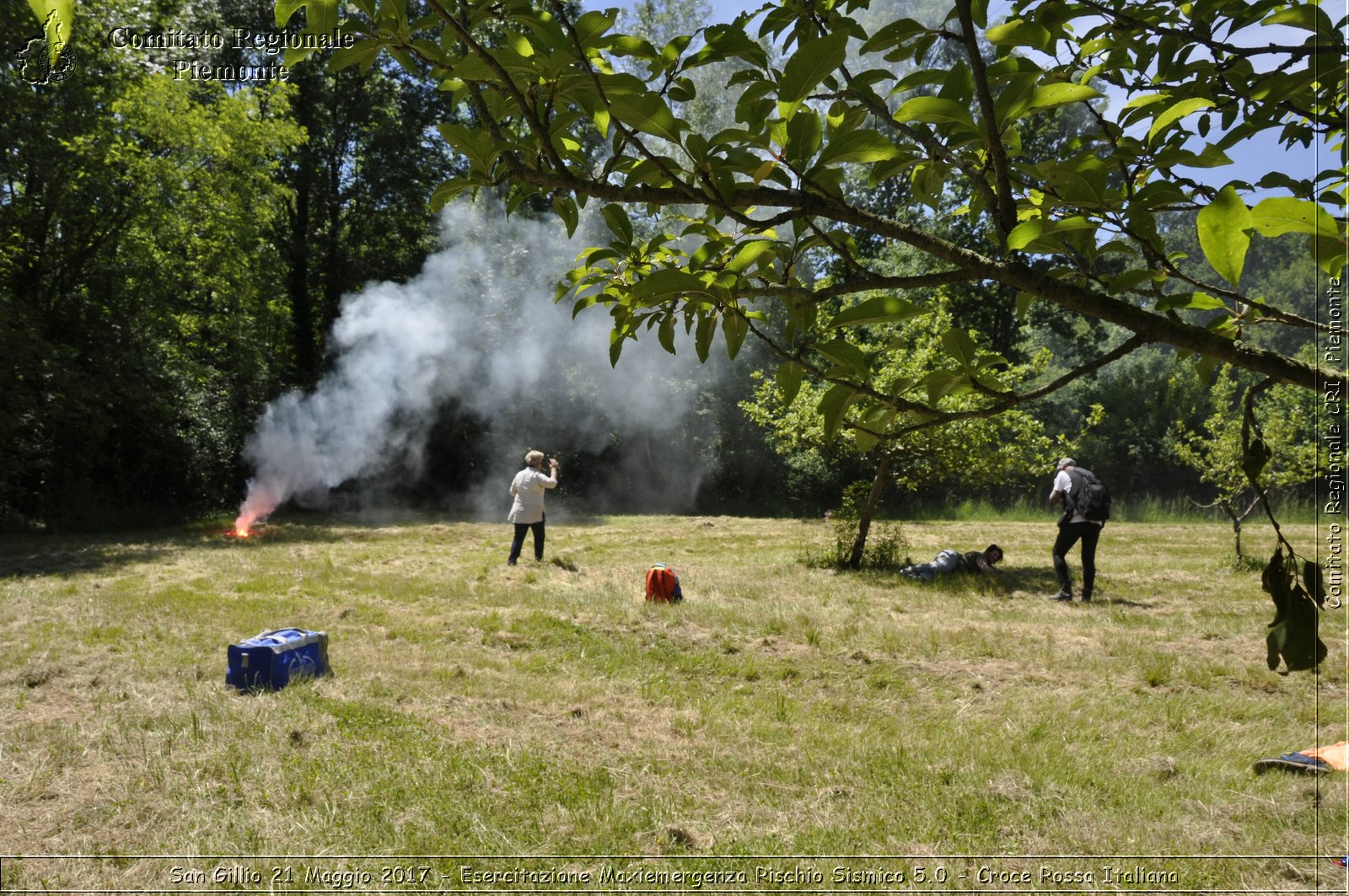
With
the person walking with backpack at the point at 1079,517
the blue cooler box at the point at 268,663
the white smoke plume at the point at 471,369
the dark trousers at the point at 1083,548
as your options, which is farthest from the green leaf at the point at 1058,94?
the white smoke plume at the point at 471,369

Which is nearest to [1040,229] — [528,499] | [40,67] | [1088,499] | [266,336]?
[1088,499]

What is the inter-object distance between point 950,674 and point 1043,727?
3.66ft

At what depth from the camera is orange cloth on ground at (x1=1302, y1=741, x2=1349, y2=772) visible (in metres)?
3.89

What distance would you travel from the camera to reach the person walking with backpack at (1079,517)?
820 centimetres

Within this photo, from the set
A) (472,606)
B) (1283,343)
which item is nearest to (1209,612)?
(472,606)

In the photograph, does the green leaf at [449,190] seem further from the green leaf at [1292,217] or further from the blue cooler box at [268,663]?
the blue cooler box at [268,663]

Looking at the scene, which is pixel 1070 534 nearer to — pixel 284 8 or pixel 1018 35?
pixel 1018 35

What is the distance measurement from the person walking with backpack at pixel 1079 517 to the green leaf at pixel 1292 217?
808cm

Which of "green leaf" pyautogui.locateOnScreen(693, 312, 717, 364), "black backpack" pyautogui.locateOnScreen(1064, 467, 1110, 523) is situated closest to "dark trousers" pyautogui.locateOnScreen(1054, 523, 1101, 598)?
"black backpack" pyautogui.locateOnScreen(1064, 467, 1110, 523)

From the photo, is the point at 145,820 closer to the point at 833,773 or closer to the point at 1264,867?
the point at 833,773

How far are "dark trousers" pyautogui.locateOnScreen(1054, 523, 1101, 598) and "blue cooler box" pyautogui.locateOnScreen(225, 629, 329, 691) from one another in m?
7.12

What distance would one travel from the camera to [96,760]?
3.86m

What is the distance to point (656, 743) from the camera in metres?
4.21

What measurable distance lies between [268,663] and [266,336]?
16.8 m
